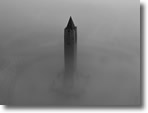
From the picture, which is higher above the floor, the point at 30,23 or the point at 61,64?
the point at 30,23

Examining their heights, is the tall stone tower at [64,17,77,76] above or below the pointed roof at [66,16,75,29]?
below

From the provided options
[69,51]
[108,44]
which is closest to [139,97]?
[108,44]

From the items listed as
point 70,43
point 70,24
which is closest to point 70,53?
point 70,43

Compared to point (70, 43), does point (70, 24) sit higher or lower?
higher

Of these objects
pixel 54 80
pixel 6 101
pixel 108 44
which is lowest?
pixel 6 101

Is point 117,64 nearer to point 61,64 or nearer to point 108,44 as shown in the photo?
point 108,44

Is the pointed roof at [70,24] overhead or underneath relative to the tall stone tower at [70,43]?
overhead

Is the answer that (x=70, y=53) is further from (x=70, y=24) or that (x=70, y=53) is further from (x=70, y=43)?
(x=70, y=24)

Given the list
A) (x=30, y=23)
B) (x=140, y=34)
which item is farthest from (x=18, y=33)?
(x=140, y=34)

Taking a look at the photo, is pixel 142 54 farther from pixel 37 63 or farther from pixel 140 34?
pixel 37 63

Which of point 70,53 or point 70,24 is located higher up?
point 70,24
